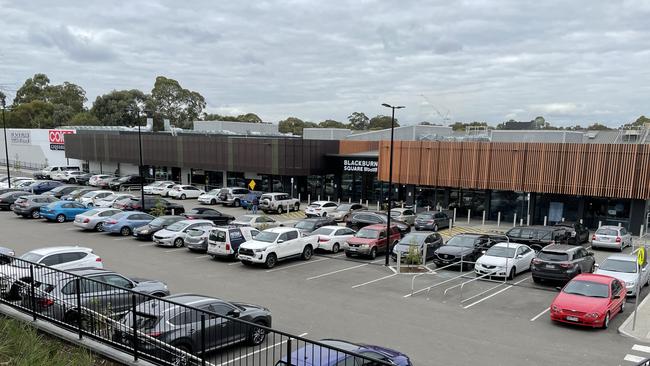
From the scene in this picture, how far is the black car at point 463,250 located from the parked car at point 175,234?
41.0ft

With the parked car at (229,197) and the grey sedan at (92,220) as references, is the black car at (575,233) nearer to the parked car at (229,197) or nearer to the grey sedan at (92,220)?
the parked car at (229,197)

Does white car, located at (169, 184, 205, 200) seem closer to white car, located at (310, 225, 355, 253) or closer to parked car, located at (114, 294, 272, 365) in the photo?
white car, located at (310, 225, 355, 253)

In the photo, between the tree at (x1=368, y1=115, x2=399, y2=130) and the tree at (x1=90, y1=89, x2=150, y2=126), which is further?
the tree at (x1=368, y1=115, x2=399, y2=130)

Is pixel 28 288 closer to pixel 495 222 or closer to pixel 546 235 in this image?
pixel 546 235

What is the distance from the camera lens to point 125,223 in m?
29.2

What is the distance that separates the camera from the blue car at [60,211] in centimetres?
3328

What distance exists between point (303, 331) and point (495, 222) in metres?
28.3

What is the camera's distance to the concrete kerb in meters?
8.20

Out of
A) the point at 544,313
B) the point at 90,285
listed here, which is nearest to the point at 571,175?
the point at 544,313

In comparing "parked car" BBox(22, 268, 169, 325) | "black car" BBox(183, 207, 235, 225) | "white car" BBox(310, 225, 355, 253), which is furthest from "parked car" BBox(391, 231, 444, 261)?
"parked car" BBox(22, 268, 169, 325)

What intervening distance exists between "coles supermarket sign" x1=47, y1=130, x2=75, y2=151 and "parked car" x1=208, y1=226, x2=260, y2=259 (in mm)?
57234

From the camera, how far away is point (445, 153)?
40438mm

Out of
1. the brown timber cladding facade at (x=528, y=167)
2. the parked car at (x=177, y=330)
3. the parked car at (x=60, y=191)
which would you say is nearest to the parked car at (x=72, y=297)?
the parked car at (x=177, y=330)

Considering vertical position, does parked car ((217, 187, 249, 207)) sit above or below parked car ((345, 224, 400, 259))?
below
